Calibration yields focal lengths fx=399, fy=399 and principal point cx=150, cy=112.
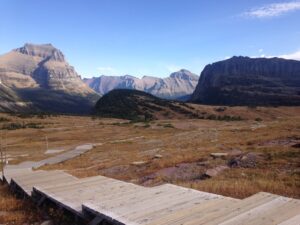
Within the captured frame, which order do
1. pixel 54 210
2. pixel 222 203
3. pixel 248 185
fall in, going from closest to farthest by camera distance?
pixel 222 203 → pixel 54 210 → pixel 248 185

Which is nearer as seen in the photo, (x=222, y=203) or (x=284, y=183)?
(x=222, y=203)

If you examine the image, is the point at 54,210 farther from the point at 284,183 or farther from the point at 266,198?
the point at 284,183

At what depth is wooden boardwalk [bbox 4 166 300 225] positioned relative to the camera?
8.20 metres

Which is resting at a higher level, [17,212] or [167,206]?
[167,206]

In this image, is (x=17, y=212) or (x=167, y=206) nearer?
(x=167, y=206)

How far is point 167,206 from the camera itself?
31.5ft

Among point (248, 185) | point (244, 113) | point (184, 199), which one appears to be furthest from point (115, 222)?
point (244, 113)

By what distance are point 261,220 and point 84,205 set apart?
175 inches

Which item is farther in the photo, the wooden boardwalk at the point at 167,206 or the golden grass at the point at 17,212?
the golden grass at the point at 17,212

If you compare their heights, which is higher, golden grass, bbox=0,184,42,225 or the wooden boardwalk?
the wooden boardwalk

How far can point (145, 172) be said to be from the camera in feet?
83.6

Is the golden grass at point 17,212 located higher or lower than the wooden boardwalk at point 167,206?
lower

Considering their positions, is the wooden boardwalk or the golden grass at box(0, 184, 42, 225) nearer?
the wooden boardwalk

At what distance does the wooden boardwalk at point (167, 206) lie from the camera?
820 centimetres
